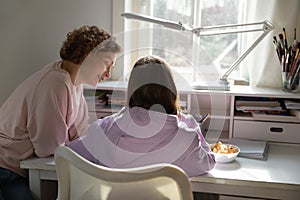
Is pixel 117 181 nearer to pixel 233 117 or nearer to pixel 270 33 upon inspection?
pixel 233 117

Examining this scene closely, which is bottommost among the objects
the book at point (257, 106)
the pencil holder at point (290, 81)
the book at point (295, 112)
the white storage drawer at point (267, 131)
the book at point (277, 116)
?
the white storage drawer at point (267, 131)

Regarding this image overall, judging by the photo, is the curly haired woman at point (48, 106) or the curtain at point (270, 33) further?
the curtain at point (270, 33)

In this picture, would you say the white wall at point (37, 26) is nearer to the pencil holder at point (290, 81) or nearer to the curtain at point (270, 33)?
the curtain at point (270, 33)

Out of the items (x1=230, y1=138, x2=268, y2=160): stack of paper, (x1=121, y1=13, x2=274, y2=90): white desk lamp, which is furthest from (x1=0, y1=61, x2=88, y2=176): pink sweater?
(x1=230, y1=138, x2=268, y2=160): stack of paper

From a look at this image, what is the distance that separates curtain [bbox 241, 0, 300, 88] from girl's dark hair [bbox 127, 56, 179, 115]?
67 cm

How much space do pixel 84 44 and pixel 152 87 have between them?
40 centimetres

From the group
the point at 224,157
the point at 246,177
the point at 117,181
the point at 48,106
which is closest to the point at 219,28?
the point at 224,157

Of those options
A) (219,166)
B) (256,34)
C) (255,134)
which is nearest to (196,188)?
(219,166)

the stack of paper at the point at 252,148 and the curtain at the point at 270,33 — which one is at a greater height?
the curtain at the point at 270,33

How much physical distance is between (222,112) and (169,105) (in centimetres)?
51

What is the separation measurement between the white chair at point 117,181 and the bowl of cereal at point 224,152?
384 millimetres


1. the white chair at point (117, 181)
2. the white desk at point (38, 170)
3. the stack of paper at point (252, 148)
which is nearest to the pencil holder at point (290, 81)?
the stack of paper at point (252, 148)

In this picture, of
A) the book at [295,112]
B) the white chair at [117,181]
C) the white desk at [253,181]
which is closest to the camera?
the white chair at [117,181]

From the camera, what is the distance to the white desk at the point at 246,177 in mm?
1293
